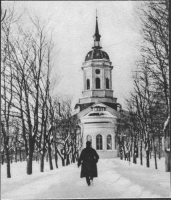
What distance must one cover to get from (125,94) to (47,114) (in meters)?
3.24

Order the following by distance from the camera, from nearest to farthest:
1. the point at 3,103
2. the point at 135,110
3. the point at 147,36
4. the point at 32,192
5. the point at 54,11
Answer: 1. the point at 32,192
2. the point at 54,11
3. the point at 147,36
4. the point at 3,103
5. the point at 135,110

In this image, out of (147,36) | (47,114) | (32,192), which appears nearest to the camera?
(32,192)

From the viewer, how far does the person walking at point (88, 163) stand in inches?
230

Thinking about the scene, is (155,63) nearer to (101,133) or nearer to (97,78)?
(97,78)

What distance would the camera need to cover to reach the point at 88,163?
5.92m

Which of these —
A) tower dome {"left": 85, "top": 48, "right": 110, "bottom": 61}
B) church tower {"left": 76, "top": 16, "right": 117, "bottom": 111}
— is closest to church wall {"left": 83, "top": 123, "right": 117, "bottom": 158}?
church tower {"left": 76, "top": 16, "right": 117, "bottom": 111}

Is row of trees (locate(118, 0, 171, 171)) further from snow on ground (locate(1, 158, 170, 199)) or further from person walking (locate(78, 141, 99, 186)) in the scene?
person walking (locate(78, 141, 99, 186))

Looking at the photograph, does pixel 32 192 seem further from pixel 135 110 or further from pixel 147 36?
pixel 135 110

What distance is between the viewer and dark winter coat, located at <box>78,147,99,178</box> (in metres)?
5.86

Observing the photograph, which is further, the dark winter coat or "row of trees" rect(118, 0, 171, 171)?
"row of trees" rect(118, 0, 171, 171)

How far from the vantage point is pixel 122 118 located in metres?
9.42

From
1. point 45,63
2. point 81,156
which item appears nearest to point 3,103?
point 45,63

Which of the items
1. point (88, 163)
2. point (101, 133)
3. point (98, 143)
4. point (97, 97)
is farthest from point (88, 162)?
point (101, 133)

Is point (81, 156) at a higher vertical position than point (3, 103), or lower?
lower
